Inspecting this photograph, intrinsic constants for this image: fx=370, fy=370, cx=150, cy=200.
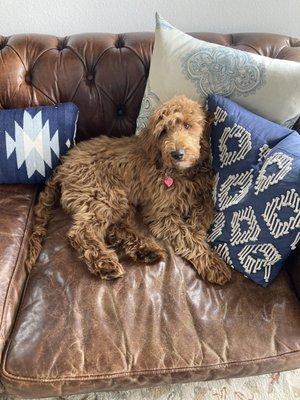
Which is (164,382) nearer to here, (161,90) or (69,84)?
(161,90)

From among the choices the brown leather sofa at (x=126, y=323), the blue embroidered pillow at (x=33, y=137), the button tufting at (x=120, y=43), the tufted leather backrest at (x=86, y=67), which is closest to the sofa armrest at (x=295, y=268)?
the brown leather sofa at (x=126, y=323)

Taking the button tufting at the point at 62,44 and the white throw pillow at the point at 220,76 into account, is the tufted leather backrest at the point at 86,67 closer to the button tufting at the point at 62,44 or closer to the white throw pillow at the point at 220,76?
the button tufting at the point at 62,44

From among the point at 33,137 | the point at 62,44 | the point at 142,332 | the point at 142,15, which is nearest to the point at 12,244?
the point at 33,137

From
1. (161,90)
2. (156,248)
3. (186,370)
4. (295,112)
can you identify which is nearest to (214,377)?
(186,370)

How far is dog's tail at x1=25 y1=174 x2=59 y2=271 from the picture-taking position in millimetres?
1353

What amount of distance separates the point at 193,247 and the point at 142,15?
1154 millimetres

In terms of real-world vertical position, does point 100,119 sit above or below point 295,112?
below

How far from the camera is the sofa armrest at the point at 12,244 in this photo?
3.85ft

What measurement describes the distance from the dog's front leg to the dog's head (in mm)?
227

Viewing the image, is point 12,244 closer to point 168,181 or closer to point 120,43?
point 168,181

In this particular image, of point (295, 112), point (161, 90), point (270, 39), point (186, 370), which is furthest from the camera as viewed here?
point (270, 39)

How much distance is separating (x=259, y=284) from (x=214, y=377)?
322 millimetres

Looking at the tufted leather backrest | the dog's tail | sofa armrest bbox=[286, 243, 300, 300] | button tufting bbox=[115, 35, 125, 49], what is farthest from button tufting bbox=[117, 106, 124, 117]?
sofa armrest bbox=[286, 243, 300, 300]

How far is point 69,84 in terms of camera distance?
62.8 inches
